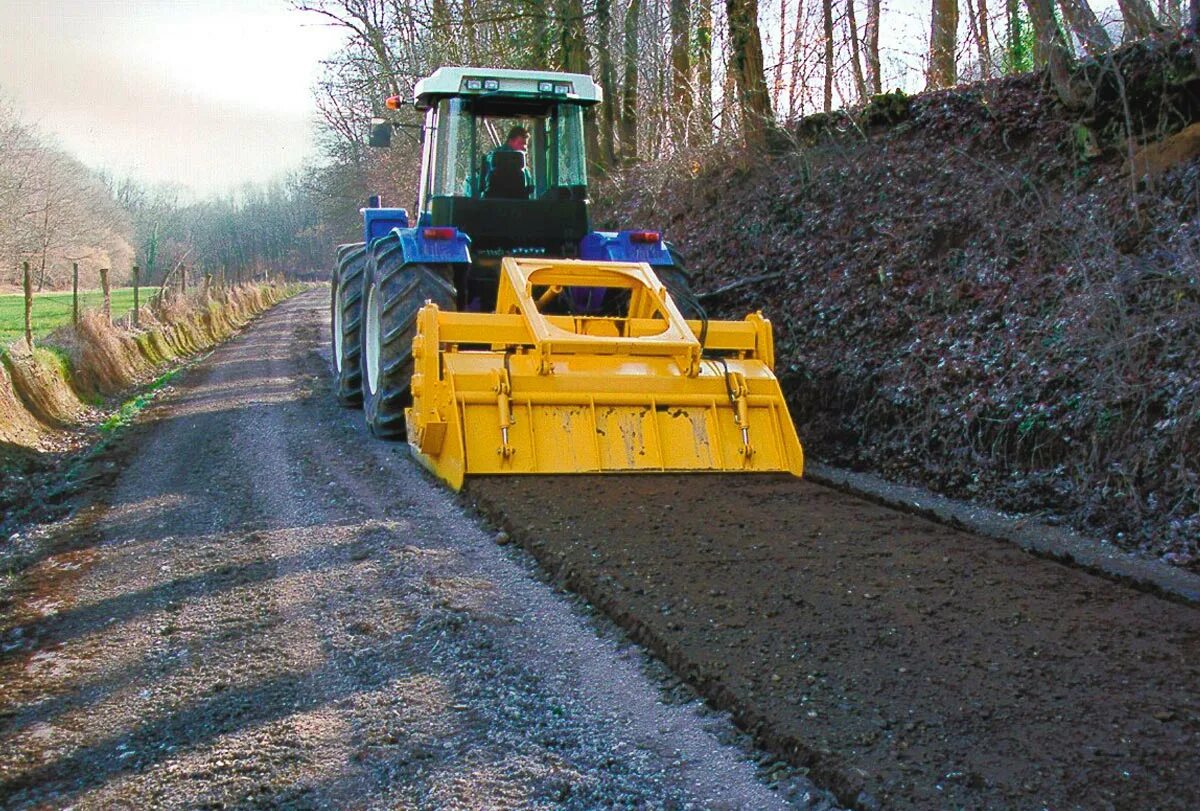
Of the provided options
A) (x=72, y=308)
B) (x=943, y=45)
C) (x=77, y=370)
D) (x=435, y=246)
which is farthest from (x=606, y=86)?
(x=435, y=246)

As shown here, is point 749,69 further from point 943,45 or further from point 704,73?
point 704,73

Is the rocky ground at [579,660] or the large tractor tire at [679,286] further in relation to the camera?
the large tractor tire at [679,286]

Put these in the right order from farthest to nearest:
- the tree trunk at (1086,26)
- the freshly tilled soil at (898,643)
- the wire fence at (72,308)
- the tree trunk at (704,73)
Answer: the tree trunk at (704,73) < the wire fence at (72,308) < the tree trunk at (1086,26) < the freshly tilled soil at (898,643)

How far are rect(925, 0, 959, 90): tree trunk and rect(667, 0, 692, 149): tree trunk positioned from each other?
323 centimetres

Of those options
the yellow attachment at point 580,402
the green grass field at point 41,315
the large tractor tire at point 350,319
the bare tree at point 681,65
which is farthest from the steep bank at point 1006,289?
the green grass field at point 41,315

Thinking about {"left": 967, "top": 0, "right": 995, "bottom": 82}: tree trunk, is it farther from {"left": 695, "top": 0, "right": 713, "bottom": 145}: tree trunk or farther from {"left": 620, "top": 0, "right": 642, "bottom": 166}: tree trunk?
{"left": 620, "top": 0, "right": 642, "bottom": 166}: tree trunk

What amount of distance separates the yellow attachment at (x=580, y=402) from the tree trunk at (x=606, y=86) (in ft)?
31.2

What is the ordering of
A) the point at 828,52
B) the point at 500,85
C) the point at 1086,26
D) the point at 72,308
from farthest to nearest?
1. the point at 72,308
2. the point at 828,52
3. the point at 1086,26
4. the point at 500,85

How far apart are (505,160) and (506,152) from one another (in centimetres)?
7

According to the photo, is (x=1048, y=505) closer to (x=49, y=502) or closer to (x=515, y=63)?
(x=49, y=502)

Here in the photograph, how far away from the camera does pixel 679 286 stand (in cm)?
841

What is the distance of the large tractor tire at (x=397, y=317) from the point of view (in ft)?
26.0

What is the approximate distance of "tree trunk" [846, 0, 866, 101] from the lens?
12898 millimetres

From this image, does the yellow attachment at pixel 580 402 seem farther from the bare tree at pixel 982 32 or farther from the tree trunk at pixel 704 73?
the tree trunk at pixel 704 73
